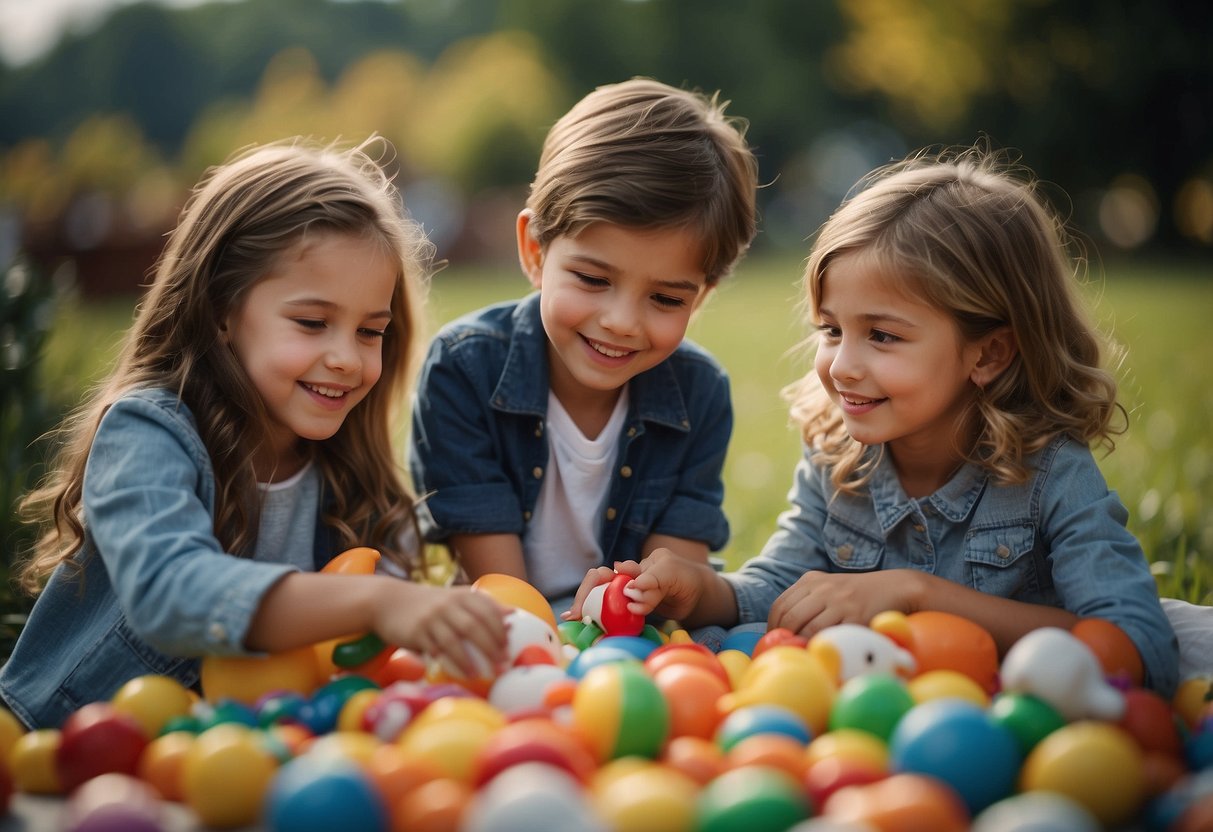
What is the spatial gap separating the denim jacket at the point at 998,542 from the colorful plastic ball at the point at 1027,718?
20.0 inches

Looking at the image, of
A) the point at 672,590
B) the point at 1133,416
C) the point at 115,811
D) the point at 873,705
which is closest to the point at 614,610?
the point at 672,590

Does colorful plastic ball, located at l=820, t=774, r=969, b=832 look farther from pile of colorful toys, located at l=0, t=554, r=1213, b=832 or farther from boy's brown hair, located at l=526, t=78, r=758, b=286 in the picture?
boy's brown hair, located at l=526, t=78, r=758, b=286

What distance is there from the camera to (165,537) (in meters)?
1.89

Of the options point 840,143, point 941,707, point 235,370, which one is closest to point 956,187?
point 941,707

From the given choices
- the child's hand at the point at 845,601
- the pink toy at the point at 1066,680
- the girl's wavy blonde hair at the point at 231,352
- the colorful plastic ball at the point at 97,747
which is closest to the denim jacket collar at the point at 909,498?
the child's hand at the point at 845,601

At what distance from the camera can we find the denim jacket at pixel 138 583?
1.82 m

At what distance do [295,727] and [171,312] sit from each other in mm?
1115

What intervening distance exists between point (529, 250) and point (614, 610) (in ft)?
3.38

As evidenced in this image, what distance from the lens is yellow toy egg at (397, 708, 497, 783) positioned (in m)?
1.50

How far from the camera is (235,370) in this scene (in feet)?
7.73

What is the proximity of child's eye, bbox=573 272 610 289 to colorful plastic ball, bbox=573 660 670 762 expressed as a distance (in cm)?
115

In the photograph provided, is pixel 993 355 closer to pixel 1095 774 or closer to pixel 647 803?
pixel 1095 774

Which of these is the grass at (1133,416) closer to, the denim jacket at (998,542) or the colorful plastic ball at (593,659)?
the denim jacket at (998,542)

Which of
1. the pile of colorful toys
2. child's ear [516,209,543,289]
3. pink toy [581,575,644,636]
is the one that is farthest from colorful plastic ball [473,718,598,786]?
child's ear [516,209,543,289]
